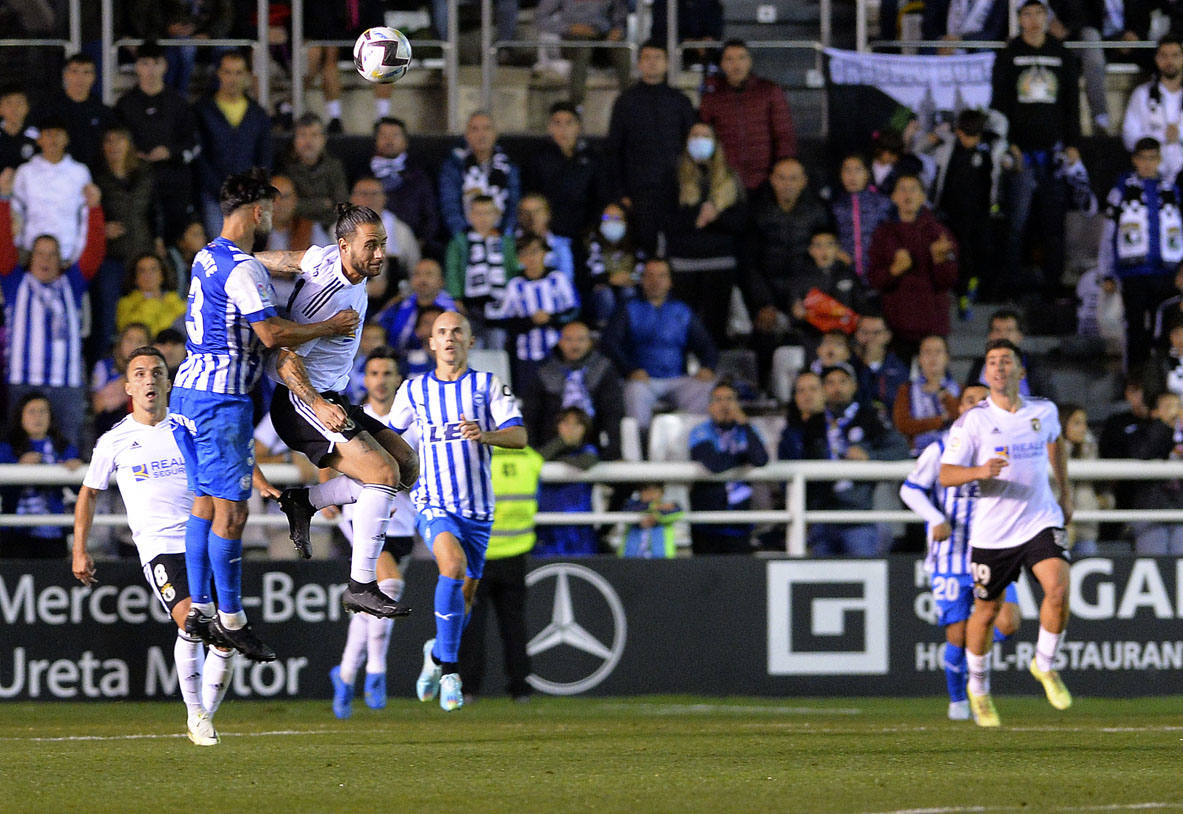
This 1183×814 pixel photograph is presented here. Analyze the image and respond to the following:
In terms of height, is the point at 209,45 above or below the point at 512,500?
above

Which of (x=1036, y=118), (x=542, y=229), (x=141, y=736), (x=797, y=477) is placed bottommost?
(x=141, y=736)

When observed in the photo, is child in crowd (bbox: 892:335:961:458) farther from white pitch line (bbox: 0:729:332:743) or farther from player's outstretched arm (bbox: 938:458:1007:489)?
white pitch line (bbox: 0:729:332:743)

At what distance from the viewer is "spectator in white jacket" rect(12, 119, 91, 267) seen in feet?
44.2

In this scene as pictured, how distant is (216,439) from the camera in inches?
326

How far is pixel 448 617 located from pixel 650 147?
604 centimetres

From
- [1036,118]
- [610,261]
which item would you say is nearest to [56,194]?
[610,261]

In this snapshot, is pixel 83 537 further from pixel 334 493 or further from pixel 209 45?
pixel 209 45

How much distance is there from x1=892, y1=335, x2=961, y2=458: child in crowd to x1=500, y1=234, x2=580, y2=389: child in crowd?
2542mm

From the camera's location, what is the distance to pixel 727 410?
1290 centimetres

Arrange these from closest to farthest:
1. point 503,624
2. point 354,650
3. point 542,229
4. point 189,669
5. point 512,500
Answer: point 189,669 < point 354,650 < point 512,500 < point 503,624 < point 542,229

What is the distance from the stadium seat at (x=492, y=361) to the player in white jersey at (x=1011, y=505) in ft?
13.1

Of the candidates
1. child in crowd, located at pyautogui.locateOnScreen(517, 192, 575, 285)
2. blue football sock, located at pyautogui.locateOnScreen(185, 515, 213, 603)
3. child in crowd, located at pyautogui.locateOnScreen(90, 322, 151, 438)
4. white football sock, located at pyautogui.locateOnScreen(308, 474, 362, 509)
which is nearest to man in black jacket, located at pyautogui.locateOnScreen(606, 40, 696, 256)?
child in crowd, located at pyautogui.locateOnScreen(517, 192, 575, 285)


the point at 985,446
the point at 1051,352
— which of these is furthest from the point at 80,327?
the point at 1051,352

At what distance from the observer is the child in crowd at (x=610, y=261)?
14.5 meters
